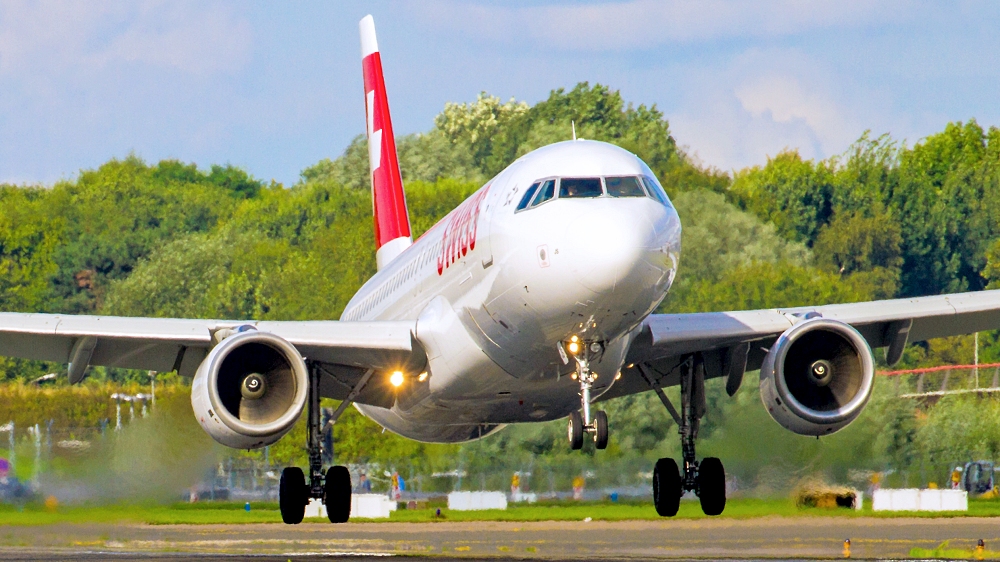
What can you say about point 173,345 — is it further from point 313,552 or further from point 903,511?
point 903,511

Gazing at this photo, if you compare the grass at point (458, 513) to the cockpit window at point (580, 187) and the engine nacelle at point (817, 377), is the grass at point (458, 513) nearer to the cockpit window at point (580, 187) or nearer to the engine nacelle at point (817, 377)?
the engine nacelle at point (817, 377)

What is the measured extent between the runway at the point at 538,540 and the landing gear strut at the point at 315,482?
832 mm

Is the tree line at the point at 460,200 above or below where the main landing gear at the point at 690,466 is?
above

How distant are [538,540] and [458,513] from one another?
5.40 m

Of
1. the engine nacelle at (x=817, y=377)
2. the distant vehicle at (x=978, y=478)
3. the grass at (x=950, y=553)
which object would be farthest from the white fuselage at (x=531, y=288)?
the distant vehicle at (x=978, y=478)

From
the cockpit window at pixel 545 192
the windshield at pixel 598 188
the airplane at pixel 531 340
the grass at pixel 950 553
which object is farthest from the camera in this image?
the grass at pixel 950 553

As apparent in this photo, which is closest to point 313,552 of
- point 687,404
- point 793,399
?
point 687,404

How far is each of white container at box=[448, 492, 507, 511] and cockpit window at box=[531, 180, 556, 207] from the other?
15109 mm

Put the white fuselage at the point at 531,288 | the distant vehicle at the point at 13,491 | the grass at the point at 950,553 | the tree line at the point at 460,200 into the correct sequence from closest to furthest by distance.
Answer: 1. the white fuselage at the point at 531,288
2. the grass at the point at 950,553
3. the distant vehicle at the point at 13,491
4. the tree line at the point at 460,200

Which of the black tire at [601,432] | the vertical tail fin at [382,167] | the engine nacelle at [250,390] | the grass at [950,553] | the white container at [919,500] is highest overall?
the vertical tail fin at [382,167]

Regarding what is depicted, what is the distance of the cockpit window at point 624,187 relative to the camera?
20.8 meters

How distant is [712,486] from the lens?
25.9 metres

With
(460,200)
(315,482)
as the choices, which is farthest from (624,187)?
(460,200)

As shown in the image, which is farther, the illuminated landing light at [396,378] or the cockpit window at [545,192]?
the illuminated landing light at [396,378]
